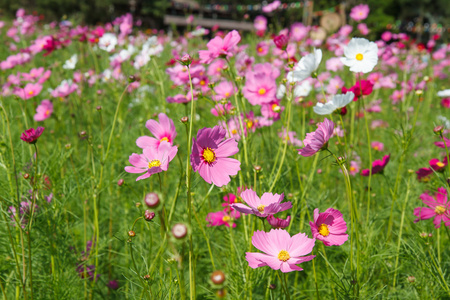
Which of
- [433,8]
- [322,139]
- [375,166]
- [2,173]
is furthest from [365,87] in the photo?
[433,8]

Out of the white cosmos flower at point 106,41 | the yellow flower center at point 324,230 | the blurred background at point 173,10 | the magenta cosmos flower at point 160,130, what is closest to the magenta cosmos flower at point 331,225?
the yellow flower center at point 324,230

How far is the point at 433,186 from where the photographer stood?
113 cm

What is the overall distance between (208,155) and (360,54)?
1.89 feet

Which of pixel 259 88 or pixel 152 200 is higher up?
pixel 152 200

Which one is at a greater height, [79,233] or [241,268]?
[241,268]

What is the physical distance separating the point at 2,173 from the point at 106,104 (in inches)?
58.3

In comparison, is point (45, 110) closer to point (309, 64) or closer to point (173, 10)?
point (309, 64)

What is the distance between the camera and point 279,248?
25.8 inches

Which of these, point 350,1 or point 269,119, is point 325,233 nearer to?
point 269,119

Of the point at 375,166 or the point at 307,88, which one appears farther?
the point at 307,88

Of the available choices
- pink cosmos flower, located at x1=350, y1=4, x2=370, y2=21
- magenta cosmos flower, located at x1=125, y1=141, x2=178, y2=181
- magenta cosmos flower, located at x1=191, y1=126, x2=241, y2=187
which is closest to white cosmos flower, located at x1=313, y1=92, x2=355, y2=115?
magenta cosmos flower, located at x1=191, y1=126, x2=241, y2=187

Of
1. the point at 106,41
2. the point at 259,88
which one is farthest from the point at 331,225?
the point at 106,41

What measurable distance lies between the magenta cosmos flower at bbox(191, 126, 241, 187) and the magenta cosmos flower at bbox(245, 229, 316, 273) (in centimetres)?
13

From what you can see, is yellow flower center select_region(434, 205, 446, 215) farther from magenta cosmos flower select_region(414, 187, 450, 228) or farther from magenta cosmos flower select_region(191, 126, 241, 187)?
magenta cosmos flower select_region(191, 126, 241, 187)
